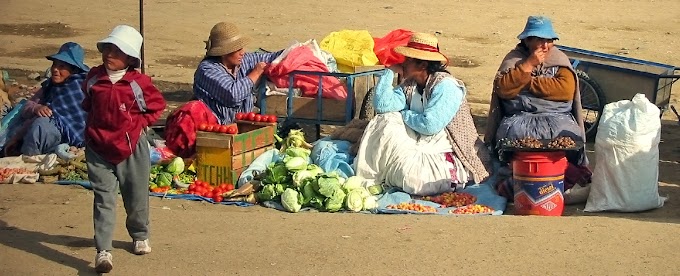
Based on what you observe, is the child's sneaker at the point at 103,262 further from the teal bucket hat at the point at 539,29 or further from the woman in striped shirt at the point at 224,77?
the teal bucket hat at the point at 539,29

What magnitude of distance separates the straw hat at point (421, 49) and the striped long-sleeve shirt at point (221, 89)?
1396 millimetres

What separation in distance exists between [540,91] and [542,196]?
947 mm

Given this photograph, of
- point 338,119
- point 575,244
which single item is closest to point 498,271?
point 575,244

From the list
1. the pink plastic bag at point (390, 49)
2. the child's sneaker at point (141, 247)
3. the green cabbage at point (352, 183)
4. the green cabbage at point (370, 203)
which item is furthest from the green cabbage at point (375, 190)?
the child's sneaker at point (141, 247)

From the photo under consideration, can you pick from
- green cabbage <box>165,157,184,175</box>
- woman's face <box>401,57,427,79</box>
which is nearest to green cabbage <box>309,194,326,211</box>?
green cabbage <box>165,157,184,175</box>

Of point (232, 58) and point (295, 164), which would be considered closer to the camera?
point (295, 164)

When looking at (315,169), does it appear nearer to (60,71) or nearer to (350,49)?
(350,49)

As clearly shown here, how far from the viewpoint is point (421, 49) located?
25.8 feet

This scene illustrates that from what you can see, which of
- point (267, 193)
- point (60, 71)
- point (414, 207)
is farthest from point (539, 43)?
point (60, 71)

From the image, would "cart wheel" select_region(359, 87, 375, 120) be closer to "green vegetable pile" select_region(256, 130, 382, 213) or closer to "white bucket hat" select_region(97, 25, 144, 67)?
"green vegetable pile" select_region(256, 130, 382, 213)

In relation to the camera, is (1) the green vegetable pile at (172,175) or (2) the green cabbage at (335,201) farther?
(1) the green vegetable pile at (172,175)

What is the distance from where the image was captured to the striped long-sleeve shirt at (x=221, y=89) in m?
8.36

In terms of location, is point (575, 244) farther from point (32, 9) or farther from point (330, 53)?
point (32, 9)

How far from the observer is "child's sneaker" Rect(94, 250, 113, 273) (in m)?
5.68
